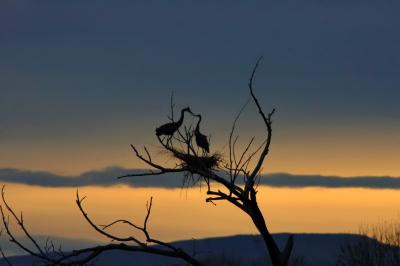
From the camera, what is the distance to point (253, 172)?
13.1 m

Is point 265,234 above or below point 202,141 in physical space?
below

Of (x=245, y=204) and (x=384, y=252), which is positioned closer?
(x=245, y=204)

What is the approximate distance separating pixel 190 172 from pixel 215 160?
20.3 inches

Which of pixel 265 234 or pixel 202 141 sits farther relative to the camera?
pixel 202 141

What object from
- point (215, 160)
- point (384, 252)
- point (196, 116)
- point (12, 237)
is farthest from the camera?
point (384, 252)

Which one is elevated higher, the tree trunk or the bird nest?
the bird nest

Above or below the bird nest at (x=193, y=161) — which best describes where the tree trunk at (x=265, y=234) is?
below

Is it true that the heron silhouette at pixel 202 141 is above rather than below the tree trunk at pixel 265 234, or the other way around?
above

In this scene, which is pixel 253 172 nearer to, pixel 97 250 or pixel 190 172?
pixel 190 172

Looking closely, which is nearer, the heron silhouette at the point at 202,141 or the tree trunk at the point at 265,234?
the tree trunk at the point at 265,234

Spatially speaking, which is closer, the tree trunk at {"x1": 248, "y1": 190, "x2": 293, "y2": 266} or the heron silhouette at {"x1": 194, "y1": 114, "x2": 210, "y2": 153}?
the tree trunk at {"x1": 248, "y1": 190, "x2": 293, "y2": 266}

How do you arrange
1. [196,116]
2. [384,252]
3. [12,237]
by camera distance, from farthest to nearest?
[384,252], [196,116], [12,237]

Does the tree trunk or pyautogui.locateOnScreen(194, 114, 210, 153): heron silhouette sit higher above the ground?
pyautogui.locateOnScreen(194, 114, 210, 153): heron silhouette

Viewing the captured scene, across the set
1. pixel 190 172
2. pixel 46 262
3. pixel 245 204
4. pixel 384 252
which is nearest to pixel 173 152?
pixel 190 172
